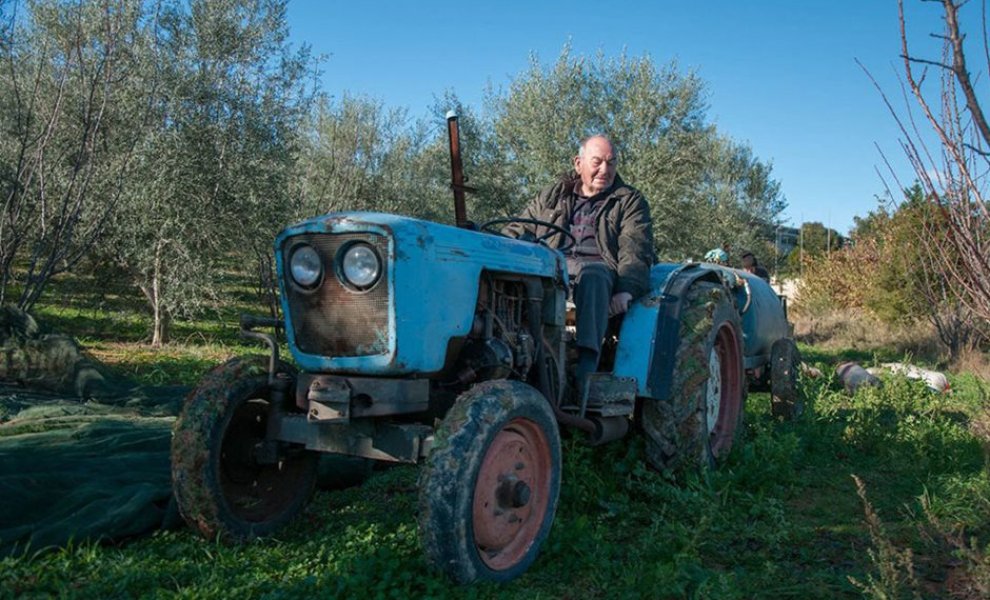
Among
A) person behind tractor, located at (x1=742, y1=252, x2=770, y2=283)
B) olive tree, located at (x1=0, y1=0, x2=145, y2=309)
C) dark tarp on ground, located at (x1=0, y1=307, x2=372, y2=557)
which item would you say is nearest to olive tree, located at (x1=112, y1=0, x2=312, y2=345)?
olive tree, located at (x1=0, y1=0, x2=145, y2=309)

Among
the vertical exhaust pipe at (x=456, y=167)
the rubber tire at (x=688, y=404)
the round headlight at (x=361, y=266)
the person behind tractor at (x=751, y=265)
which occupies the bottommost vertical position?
the rubber tire at (x=688, y=404)

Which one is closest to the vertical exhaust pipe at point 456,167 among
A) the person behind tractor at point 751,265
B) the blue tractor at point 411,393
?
the blue tractor at point 411,393

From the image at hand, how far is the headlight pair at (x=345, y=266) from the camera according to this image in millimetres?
3002

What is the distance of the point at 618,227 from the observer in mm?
4539

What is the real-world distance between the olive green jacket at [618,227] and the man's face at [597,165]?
0.07 m

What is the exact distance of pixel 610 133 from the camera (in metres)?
17.9

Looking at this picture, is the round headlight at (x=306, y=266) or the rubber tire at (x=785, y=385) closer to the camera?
the round headlight at (x=306, y=266)

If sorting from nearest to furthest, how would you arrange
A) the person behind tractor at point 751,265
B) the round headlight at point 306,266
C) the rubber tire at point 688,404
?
the round headlight at point 306,266 < the rubber tire at point 688,404 < the person behind tractor at point 751,265

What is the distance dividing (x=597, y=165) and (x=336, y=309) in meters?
2.16

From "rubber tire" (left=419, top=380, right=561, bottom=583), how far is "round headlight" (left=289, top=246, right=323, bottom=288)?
81cm

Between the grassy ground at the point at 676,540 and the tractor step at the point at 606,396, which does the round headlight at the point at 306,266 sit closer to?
the grassy ground at the point at 676,540

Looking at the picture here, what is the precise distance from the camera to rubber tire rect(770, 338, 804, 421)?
6.61 m

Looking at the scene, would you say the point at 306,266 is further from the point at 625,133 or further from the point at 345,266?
the point at 625,133

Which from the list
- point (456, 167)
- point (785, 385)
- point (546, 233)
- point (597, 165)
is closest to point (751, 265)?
point (785, 385)
